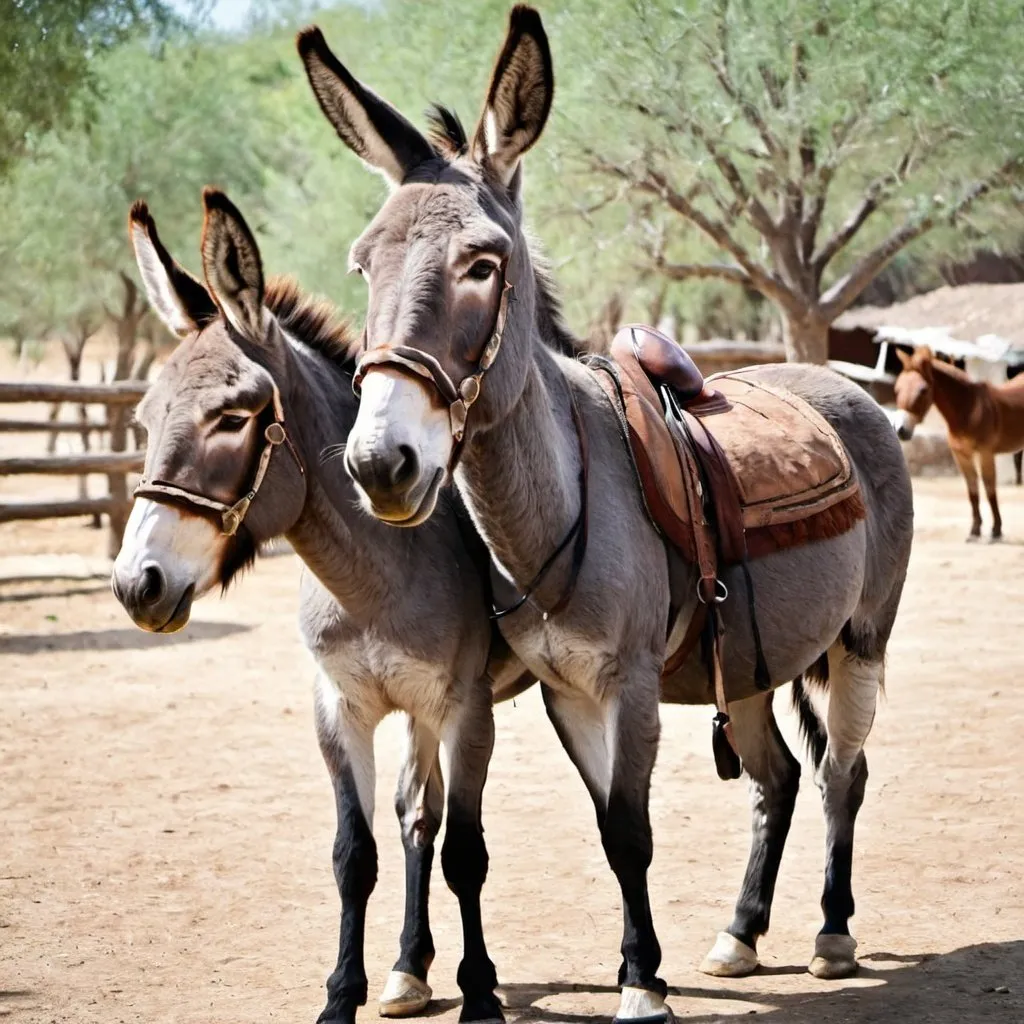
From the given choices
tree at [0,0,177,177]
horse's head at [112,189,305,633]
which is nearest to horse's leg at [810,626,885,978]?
horse's head at [112,189,305,633]

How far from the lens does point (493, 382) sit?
3.19 m

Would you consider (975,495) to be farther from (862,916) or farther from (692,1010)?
(692,1010)

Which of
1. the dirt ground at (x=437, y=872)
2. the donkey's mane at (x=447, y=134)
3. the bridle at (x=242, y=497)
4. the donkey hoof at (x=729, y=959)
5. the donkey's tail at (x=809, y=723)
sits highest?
the donkey's mane at (x=447, y=134)

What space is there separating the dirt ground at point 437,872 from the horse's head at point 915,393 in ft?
22.9

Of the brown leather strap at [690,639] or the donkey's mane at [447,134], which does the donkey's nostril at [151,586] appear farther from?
the brown leather strap at [690,639]

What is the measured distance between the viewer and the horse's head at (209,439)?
3.40 meters

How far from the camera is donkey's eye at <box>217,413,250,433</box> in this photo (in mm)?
3520

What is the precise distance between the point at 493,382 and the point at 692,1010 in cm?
203

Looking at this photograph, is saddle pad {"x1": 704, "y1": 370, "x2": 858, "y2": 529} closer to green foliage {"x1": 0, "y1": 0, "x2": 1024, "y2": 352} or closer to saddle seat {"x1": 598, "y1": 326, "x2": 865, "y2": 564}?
saddle seat {"x1": 598, "y1": 326, "x2": 865, "y2": 564}

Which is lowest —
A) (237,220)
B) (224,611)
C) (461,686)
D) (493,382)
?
(224,611)

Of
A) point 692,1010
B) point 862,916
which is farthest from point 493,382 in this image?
point 862,916

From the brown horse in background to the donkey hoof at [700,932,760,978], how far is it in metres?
12.6

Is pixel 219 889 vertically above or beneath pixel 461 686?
beneath

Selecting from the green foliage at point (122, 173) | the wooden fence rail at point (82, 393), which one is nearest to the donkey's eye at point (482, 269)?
the wooden fence rail at point (82, 393)
